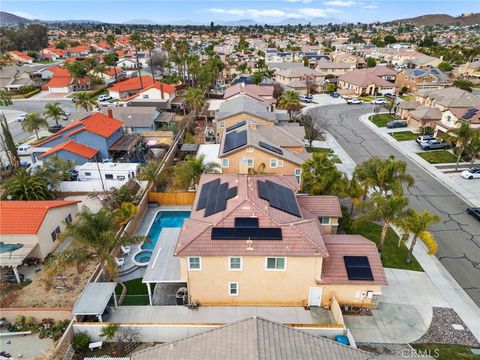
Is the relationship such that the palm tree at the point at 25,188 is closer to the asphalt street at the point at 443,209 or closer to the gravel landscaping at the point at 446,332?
the gravel landscaping at the point at 446,332

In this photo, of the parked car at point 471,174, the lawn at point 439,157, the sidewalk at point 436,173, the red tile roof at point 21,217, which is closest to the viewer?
the red tile roof at point 21,217

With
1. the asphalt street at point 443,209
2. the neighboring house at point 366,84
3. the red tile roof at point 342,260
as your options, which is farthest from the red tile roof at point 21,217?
the neighboring house at point 366,84

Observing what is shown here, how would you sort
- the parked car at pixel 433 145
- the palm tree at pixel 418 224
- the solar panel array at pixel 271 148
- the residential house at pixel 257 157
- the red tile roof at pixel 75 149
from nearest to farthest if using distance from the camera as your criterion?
1. the palm tree at pixel 418 224
2. the residential house at pixel 257 157
3. the solar panel array at pixel 271 148
4. the red tile roof at pixel 75 149
5. the parked car at pixel 433 145

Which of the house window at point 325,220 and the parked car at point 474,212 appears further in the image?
the parked car at point 474,212

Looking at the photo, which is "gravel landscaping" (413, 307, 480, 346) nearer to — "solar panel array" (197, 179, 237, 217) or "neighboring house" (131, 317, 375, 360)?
"neighboring house" (131, 317, 375, 360)

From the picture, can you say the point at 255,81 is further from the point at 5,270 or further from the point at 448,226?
the point at 5,270

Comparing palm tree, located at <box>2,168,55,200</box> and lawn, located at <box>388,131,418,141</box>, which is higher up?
palm tree, located at <box>2,168,55,200</box>

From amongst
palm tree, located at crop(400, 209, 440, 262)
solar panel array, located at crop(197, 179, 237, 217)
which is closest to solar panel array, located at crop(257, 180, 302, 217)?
solar panel array, located at crop(197, 179, 237, 217)

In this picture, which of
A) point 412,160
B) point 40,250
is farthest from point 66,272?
point 412,160
